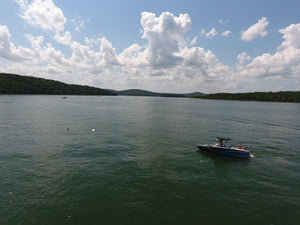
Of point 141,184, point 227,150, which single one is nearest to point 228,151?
point 227,150

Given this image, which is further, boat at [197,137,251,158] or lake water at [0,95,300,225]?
boat at [197,137,251,158]

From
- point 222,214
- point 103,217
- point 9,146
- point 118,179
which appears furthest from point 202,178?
Answer: point 9,146

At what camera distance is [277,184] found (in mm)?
22641

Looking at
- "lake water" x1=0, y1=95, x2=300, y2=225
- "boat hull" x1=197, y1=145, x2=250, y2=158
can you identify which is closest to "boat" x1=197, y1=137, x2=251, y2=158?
"boat hull" x1=197, y1=145, x2=250, y2=158

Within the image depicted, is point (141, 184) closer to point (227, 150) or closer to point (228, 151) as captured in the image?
point (227, 150)

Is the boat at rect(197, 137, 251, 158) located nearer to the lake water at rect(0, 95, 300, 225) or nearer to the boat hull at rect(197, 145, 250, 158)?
the boat hull at rect(197, 145, 250, 158)

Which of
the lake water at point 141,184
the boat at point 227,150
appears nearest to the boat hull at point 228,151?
the boat at point 227,150

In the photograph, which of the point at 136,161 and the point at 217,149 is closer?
the point at 136,161

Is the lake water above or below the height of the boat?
below

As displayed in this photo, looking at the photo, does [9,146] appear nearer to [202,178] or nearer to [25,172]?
[25,172]

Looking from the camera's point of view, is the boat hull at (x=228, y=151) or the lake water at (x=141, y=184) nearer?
the lake water at (x=141, y=184)

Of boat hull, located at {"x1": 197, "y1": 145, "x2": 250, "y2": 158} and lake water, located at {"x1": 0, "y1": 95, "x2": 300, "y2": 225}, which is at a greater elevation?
boat hull, located at {"x1": 197, "y1": 145, "x2": 250, "y2": 158}

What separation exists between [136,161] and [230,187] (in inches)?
601

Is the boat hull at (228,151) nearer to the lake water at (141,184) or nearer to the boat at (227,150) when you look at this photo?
the boat at (227,150)
